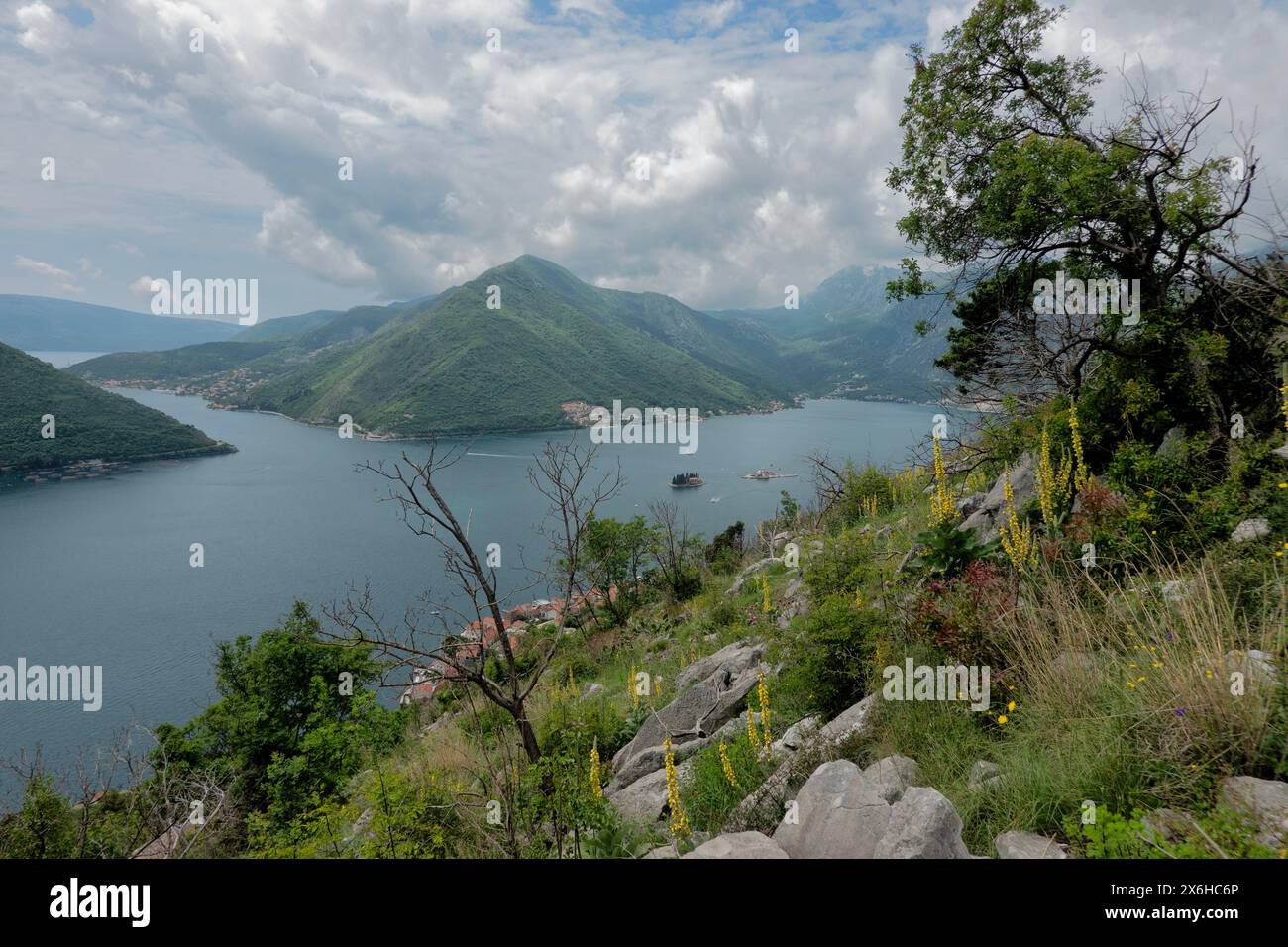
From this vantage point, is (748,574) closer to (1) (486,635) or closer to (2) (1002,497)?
(1) (486,635)

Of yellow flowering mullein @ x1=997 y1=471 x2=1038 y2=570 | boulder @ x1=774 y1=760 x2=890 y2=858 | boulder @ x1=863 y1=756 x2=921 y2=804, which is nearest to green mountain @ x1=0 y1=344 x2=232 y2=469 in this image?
boulder @ x1=774 y1=760 x2=890 y2=858

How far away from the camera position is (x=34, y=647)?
39062 mm

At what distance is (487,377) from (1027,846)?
13641cm

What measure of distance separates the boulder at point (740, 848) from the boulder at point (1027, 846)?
1.06m

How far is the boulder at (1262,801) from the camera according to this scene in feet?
7.39

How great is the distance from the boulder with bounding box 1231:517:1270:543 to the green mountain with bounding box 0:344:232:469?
11053 centimetres

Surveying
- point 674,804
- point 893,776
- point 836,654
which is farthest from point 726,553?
point 893,776

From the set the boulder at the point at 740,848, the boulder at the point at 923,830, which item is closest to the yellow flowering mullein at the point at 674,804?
the boulder at the point at 740,848

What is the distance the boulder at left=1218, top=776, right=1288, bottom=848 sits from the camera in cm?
225

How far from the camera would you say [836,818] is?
302 cm

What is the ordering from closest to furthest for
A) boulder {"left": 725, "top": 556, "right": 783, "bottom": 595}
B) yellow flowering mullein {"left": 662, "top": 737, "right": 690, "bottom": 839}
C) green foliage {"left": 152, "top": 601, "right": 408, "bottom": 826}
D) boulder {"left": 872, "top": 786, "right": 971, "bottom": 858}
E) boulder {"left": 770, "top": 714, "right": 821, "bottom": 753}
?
boulder {"left": 872, "top": 786, "right": 971, "bottom": 858} → yellow flowering mullein {"left": 662, "top": 737, "right": 690, "bottom": 839} → boulder {"left": 770, "top": 714, "right": 821, "bottom": 753} → boulder {"left": 725, "top": 556, "right": 783, "bottom": 595} → green foliage {"left": 152, "top": 601, "right": 408, "bottom": 826}

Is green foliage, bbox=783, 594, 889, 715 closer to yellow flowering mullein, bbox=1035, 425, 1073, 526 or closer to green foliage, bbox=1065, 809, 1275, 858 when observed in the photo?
yellow flowering mullein, bbox=1035, 425, 1073, 526

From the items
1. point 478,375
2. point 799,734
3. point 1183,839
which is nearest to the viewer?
point 1183,839
